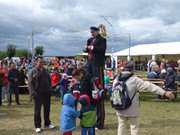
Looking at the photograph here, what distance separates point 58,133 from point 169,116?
4.32m

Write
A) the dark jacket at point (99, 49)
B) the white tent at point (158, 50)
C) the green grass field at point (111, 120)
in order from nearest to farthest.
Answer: the dark jacket at point (99, 49) < the green grass field at point (111, 120) < the white tent at point (158, 50)

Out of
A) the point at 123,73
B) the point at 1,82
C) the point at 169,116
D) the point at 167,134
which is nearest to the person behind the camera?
the point at 123,73

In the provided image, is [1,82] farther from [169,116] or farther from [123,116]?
[123,116]

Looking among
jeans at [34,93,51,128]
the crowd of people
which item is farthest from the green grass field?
the crowd of people

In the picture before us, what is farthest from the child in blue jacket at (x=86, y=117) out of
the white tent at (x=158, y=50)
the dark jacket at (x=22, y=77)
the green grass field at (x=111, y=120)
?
the white tent at (x=158, y=50)

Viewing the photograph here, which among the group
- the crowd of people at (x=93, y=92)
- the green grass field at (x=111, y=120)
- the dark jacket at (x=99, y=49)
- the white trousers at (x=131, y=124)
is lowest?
the green grass field at (x=111, y=120)

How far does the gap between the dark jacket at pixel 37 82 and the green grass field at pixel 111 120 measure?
99 centimetres

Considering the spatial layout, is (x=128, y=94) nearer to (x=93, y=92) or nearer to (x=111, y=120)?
(x=93, y=92)

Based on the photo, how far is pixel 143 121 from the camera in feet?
39.8

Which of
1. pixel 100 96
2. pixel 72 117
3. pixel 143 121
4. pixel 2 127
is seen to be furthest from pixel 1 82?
pixel 72 117

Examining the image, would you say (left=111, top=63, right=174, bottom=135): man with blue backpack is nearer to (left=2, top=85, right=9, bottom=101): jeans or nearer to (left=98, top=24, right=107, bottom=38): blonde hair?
(left=98, top=24, right=107, bottom=38): blonde hair

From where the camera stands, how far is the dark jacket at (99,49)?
10305mm

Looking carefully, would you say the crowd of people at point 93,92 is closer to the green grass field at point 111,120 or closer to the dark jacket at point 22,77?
the green grass field at point 111,120

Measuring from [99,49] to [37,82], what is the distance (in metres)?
1.65
